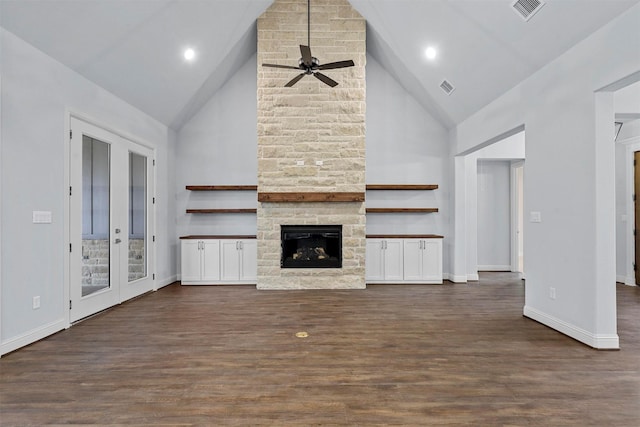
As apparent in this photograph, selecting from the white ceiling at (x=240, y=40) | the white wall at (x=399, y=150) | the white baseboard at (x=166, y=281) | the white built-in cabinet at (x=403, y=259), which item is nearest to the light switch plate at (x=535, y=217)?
the white ceiling at (x=240, y=40)

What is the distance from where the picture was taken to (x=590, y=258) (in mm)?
3191

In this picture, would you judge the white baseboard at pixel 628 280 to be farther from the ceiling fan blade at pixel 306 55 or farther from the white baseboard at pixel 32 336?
the white baseboard at pixel 32 336

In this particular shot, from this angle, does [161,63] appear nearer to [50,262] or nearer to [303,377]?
[50,262]

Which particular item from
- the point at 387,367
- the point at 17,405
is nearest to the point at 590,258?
the point at 387,367

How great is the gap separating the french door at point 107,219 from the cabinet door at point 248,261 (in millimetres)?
1469

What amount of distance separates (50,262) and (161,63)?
2.90 m

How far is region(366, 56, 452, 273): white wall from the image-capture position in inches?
265

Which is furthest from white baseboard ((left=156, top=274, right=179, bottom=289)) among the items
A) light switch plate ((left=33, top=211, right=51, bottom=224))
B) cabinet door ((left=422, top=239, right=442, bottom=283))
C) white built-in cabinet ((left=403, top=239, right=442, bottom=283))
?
cabinet door ((left=422, top=239, right=442, bottom=283))

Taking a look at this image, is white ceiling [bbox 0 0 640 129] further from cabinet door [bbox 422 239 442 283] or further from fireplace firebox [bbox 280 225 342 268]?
fireplace firebox [bbox 280 225 342 268]

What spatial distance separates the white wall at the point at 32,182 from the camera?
3.06m

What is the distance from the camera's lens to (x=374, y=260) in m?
6.20

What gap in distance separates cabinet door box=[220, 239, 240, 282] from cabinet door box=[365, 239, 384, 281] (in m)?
2.30

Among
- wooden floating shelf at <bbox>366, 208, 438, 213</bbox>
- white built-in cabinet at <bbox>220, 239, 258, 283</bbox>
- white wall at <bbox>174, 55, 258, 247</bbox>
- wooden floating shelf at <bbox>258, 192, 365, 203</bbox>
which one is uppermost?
white wall at <bbox>174, 55, 258, 247</bbox>

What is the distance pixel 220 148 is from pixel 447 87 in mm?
4170
